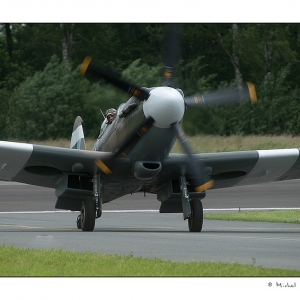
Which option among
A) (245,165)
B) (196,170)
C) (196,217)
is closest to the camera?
(196,170)

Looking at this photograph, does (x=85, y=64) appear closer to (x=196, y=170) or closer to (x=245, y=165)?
(x=196, y=170)

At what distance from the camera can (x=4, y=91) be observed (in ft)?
127

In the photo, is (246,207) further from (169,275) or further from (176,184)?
(169,275)

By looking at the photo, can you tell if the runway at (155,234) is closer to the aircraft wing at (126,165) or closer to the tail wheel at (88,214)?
the tail wheel at (88,214)

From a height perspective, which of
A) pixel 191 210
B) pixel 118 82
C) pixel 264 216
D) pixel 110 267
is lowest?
pixel 264 216

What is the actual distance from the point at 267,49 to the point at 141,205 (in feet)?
42.7

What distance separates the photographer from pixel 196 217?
15703mm

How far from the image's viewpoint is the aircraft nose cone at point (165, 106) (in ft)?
44.9

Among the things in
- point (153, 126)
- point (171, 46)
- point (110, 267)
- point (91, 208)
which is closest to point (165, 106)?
point (153, 126)

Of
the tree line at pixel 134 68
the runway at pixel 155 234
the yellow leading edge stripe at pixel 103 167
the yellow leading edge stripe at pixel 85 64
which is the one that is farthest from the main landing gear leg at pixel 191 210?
the tree line at pixel 134 68

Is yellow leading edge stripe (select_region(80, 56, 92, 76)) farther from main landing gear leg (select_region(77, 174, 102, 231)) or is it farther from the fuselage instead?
main landing gear leg (select_region(77, 174, 102, 231))

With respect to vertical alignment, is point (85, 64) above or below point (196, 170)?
above

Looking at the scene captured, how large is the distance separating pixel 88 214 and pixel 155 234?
133cm

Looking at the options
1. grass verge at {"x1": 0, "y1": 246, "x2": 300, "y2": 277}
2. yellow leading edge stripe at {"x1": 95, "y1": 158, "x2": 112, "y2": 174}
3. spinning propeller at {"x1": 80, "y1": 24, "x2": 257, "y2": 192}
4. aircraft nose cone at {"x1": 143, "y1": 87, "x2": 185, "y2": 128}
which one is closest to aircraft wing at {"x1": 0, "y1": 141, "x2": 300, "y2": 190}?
yellow leading edge stripe at {"x1": 95, "y1": 158, "x2": 112, "y2": 174}
